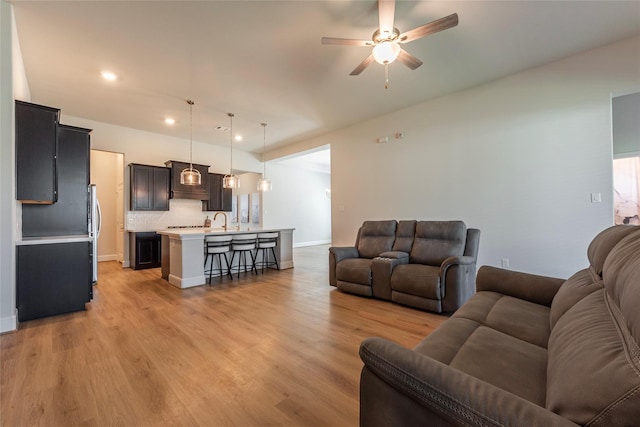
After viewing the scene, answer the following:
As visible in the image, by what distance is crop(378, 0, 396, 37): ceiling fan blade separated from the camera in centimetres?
211

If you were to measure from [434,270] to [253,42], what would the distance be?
3325 mm

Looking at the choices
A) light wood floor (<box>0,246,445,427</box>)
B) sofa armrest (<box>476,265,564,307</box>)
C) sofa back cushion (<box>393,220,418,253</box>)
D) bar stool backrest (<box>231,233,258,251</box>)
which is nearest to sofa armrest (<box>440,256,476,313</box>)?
light wood floor (<box>0,246,445,427</box>)

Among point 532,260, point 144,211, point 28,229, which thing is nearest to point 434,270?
point 532,260

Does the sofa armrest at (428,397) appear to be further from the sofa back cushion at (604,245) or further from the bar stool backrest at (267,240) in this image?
the bar stool backrest at (267,240)

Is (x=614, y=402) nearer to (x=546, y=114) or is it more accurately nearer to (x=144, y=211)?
(x=546, y=114)

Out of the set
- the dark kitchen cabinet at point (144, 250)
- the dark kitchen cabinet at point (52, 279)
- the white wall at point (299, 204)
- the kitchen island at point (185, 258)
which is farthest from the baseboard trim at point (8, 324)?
the white wall at point (299, 204)

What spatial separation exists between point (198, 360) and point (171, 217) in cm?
526

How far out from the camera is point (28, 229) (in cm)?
312

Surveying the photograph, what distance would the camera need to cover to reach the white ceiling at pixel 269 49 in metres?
2.53

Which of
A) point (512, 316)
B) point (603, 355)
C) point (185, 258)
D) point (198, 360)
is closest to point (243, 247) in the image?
point (185, 258)

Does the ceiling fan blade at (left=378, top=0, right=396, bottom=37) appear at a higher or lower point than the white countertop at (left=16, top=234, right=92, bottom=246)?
higher

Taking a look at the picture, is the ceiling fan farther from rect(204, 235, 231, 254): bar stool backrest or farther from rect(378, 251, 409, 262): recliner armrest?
rect(204, 235, 231, 254): bar stool backrest

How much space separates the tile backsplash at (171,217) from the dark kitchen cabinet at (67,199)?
8.77 ft

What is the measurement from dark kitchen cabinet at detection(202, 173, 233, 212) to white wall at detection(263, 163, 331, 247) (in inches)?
55.2
